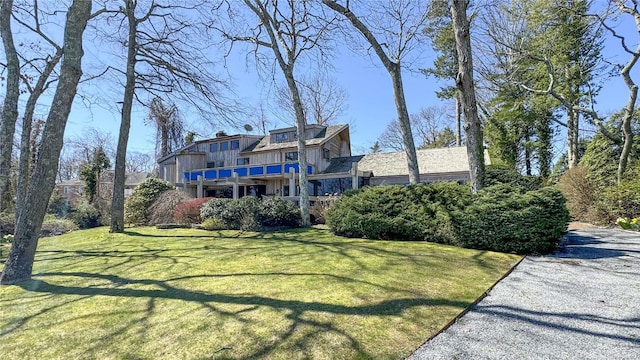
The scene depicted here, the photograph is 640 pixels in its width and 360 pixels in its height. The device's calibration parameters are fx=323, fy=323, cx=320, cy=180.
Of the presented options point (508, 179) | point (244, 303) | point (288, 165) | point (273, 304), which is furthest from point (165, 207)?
point (508, 179)

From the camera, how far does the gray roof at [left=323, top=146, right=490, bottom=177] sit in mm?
19094

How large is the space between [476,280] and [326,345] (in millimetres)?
2972

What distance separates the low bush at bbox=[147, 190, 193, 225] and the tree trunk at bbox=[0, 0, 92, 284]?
9235 millimetres

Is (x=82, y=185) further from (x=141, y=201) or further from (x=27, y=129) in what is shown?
(x=27, y=129)

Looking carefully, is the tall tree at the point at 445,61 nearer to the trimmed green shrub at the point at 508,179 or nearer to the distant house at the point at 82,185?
the trimmed green shrub at the point at 508,179

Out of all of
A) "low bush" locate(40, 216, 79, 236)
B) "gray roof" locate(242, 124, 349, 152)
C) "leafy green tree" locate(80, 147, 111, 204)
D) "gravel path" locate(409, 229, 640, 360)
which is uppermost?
"gray roof" locate(242, 124, 349, 152)

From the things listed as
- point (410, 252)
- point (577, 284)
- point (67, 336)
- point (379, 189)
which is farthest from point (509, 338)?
point (379, 189)

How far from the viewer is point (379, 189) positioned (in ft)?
30.1

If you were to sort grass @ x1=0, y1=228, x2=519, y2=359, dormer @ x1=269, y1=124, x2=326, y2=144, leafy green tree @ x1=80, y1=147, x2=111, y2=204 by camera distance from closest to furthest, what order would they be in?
grass @ x1=0, y1=228, x2=519, y2=359 < leafy green tree @ x1=80, y1=147, x2=111, y2=204 < dormer @ x1=269, y1=124, x2=326, y2=144

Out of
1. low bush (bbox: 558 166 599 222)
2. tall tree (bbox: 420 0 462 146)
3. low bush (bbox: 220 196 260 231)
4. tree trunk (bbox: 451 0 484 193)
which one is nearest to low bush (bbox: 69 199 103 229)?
low bush (bbox: 220 196 260 231)

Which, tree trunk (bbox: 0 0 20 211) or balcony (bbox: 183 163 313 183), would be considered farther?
balcony (bbox: 183 163 313 183)

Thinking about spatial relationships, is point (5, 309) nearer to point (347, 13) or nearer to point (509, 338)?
point (509, 338)

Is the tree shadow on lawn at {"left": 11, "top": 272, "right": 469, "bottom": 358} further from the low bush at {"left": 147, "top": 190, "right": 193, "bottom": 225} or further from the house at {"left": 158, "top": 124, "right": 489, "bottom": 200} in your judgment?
the house at {"left": 158, "top": 124, "right": 489, "bottom": 200}

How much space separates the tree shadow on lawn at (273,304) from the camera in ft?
9.41
